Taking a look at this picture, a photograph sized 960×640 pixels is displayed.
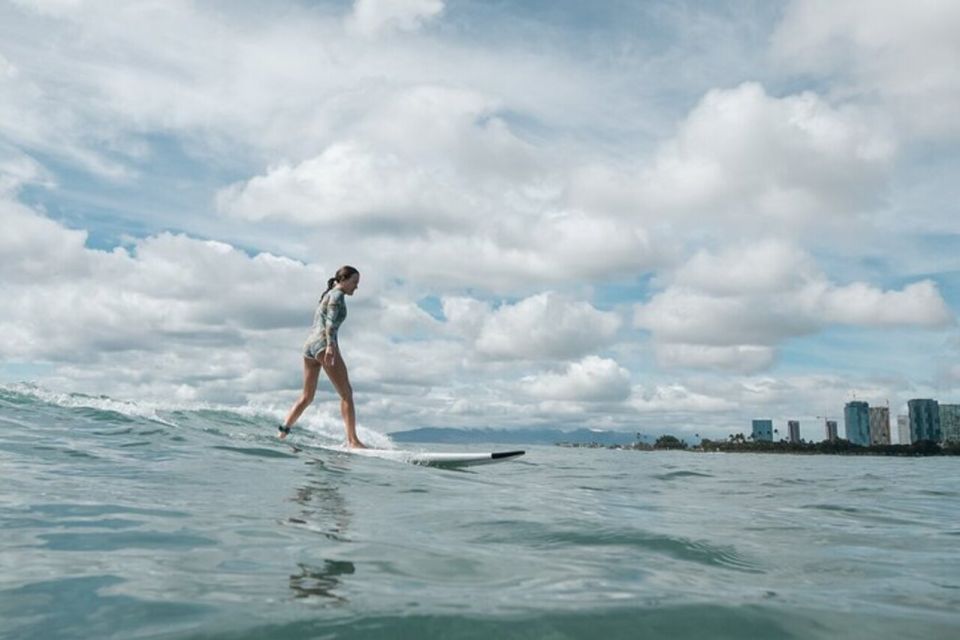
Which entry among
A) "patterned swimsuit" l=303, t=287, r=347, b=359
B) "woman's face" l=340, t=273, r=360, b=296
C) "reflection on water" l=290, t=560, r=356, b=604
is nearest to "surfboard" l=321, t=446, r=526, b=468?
"patterned swimsuit" l=303, t=287, r=347, b=359

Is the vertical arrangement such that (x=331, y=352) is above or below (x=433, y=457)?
above

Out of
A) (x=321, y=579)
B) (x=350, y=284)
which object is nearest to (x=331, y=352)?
(x=350, y=284)

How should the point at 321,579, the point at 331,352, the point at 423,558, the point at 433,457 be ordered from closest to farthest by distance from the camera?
the point at 321,579
the point at 423,558
the point at 433,457
the point at 331,352

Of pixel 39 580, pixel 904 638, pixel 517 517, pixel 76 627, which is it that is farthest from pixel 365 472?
pixel 904 638

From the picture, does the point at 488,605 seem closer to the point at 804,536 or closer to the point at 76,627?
the point at 76,627

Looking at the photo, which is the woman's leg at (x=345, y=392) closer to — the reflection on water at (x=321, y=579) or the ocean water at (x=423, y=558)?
the ocean water at (x=423, y=558)

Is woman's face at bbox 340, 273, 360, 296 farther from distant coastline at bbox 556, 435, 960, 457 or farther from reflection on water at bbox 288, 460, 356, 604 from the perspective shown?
distant coastline at bbox 556, 435, 960, 457

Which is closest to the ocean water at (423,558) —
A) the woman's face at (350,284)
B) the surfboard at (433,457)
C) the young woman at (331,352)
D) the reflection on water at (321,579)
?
the reflection on water at (321,579)

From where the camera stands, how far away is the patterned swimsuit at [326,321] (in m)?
12.9

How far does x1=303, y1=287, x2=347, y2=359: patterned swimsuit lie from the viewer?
12.9m

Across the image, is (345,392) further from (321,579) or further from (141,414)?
(321,579)

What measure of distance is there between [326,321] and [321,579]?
9.52m

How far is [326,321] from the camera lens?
42.7 feet

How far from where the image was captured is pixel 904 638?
3.18m
